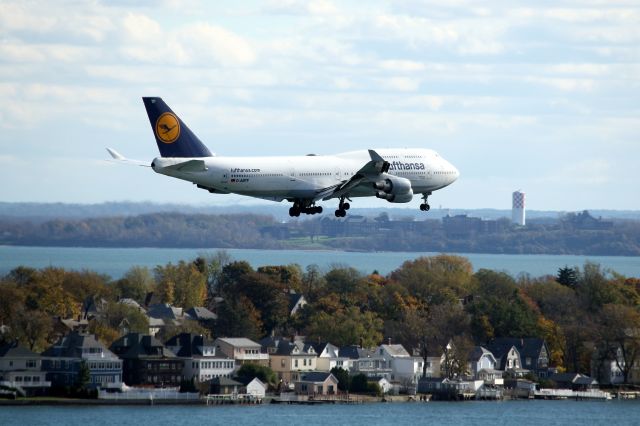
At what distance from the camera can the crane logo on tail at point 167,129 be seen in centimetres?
10975

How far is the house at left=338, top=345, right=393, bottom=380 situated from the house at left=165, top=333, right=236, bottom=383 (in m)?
13.8

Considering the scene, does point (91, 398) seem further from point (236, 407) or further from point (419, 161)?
point (419, 161)

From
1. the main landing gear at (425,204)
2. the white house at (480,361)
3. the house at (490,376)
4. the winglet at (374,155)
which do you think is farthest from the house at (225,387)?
the winglet at (374,155)

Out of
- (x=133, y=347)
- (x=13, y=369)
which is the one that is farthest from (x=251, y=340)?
(x=13, y=369)

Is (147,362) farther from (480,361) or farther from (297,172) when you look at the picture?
(297,172)

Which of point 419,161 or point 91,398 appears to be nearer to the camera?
point 419,161

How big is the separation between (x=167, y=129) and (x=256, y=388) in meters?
74.8

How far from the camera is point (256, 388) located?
18088 centimetres

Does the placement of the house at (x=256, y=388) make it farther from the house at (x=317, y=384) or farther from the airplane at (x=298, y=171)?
the airplane at (x=298, y=171)

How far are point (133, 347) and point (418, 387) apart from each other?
1250 inches

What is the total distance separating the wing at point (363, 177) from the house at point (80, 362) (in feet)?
214

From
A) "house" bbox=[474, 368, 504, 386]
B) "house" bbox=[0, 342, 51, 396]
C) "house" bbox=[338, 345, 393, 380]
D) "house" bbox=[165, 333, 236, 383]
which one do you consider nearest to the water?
"house" bbox=[0, 342, 51, 396]

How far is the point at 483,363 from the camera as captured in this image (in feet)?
653

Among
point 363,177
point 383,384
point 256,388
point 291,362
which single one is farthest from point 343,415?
point 363,177
